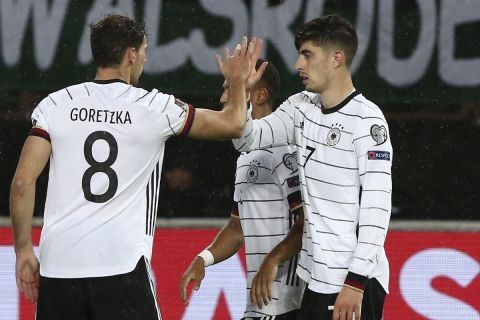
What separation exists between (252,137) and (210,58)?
2284 millimetres

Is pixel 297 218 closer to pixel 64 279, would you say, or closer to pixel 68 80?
pixel 64 279

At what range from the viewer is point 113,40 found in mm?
4250

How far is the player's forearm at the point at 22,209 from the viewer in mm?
4125

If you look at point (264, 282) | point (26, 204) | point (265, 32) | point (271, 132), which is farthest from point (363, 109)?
point (265, 32)

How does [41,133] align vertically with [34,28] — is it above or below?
below

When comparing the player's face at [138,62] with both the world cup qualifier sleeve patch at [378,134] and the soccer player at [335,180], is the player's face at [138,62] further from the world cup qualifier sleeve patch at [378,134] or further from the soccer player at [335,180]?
the world cup qualifier sleeve patch at [378,134]

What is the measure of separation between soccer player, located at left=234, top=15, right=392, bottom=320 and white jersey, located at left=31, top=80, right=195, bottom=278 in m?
0.46

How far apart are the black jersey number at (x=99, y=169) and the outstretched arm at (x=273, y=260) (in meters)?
0.72

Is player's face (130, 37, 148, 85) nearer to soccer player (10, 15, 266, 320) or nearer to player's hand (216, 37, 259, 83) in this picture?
soccer player (10, 15, 266, 320)

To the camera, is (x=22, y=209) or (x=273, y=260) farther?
(x=273, y=260)

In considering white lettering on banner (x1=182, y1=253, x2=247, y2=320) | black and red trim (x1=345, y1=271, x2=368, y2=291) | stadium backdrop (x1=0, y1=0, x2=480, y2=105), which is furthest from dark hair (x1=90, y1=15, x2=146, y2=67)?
stadium backdrop (x1=0, y1=0, x2=480, y2=105)

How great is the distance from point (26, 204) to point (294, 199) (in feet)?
3.53

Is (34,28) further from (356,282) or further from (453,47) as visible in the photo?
(356,282)

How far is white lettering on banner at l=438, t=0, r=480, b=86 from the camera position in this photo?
6648 mm
